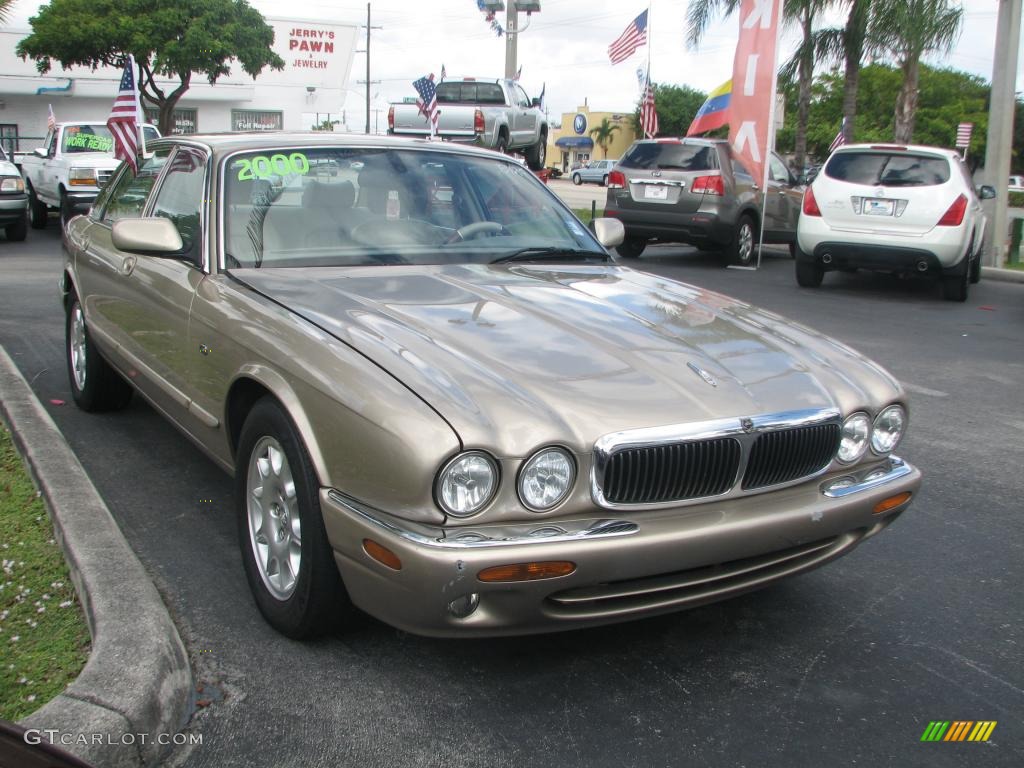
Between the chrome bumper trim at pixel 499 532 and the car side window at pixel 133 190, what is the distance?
2872mm

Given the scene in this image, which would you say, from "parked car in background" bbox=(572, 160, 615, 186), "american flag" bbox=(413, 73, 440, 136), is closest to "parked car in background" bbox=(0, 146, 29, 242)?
"american flag" bbox=(413, 73, 440, 136)

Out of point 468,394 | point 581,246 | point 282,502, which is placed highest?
point 581,246

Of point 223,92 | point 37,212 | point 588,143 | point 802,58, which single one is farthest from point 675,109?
point 37,212

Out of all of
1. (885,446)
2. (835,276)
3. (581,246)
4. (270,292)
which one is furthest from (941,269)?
(270,292)

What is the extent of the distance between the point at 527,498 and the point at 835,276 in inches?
468

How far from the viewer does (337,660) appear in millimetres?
3061

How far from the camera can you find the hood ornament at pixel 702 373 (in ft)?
9.92

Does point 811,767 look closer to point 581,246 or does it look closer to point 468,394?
point 468,394

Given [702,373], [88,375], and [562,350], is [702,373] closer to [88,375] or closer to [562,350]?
[562,350]

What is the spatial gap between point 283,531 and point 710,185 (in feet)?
36.6

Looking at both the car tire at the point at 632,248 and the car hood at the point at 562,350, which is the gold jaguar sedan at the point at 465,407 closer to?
the car hood at the point at 562,350

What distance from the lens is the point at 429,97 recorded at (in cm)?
1955

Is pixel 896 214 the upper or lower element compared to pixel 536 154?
lower

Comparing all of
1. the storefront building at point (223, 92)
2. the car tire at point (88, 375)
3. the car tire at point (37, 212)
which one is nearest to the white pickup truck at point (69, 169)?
the car tire at point (37, 212)
